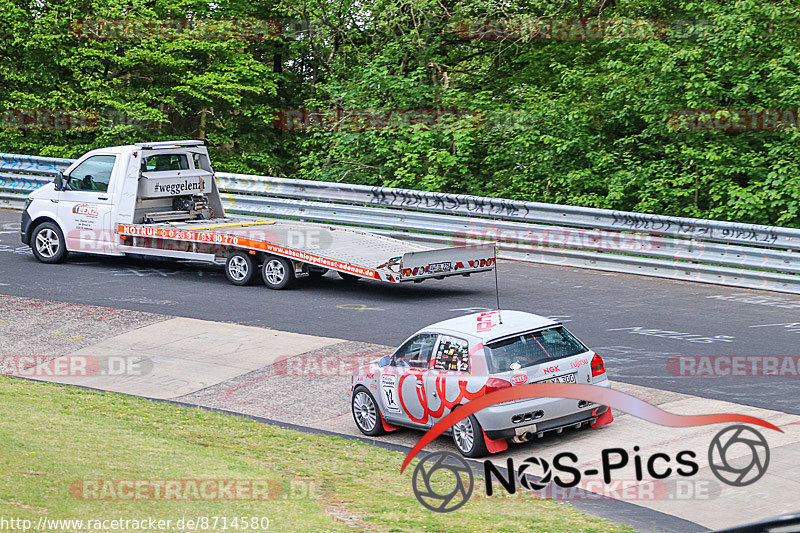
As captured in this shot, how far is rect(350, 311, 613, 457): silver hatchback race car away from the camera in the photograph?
1037 cm

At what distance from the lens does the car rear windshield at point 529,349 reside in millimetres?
10609

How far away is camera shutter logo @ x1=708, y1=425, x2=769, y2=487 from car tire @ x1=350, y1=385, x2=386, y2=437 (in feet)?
11.4

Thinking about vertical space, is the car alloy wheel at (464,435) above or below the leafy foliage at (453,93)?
below

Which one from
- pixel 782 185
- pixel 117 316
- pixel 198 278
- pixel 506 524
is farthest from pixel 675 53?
pixel 506 524

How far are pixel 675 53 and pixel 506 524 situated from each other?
47.4ft

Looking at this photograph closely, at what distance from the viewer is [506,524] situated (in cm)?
811

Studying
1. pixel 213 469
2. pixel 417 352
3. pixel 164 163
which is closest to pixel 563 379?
pixel 417 352

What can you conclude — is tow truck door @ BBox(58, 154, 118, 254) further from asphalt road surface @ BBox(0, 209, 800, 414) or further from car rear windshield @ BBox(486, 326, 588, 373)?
car rear windshield @ BBox(486, 326, 588, 373)

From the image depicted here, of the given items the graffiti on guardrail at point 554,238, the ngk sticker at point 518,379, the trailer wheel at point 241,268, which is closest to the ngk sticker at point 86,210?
the trailer wheel at point 241,268

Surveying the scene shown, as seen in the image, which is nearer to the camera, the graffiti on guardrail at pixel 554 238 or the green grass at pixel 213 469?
the green grass at pixel 213 469

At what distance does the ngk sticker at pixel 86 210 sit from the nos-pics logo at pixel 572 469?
11705mm

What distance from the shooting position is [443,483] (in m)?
9.38

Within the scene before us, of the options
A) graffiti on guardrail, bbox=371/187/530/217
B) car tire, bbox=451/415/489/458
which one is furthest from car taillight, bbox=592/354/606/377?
graffiti on guardrail, bbox=371/187/530/217

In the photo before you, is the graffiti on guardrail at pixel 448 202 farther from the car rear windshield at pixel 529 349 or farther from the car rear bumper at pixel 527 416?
the car rear bumper at pixel 527 416
